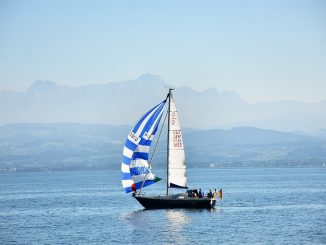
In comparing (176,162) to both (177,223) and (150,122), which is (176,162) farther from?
(177,223)

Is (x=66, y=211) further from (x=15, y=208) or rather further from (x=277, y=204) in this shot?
(x=277, y=204)

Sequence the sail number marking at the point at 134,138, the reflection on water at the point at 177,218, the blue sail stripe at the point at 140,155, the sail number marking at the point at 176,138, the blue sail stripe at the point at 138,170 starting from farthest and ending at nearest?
the sail number marking at the point at 176,138 → the blue sail stripe at the point at 138,170 → the blue sail stripe at the point at 140,155 → the sail number marking at the point at 134,138 → the reflection on water at the point at 177,218

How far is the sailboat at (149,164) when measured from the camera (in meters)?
93.8

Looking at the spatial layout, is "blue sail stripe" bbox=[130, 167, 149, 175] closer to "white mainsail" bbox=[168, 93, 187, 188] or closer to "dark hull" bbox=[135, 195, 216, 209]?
"white mainsail" bbox=[168, 93, 187, 188]

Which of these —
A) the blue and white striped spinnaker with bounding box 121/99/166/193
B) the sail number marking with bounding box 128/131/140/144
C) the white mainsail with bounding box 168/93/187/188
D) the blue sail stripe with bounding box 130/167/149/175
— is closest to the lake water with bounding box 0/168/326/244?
the white mainsail with bounding box 168/93/187/188

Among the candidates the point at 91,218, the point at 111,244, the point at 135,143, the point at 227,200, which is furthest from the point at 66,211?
the point at 111,244

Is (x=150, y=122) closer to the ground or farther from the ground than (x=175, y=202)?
farther from the ground

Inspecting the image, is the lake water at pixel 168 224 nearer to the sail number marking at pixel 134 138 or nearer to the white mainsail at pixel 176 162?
the white mainsail at pixel 176 162

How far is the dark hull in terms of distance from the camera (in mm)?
93750

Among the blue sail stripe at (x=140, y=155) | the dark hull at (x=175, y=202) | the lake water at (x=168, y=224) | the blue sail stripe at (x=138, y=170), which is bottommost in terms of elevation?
the lake water at (x=168, y=224)

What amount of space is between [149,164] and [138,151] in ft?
7.12

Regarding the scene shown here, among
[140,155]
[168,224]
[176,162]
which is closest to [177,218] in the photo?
[168,224]

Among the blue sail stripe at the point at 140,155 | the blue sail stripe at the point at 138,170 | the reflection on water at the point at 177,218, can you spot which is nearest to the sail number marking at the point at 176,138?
the blue sail stripe at the point at 140,155

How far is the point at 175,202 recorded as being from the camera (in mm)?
93875
